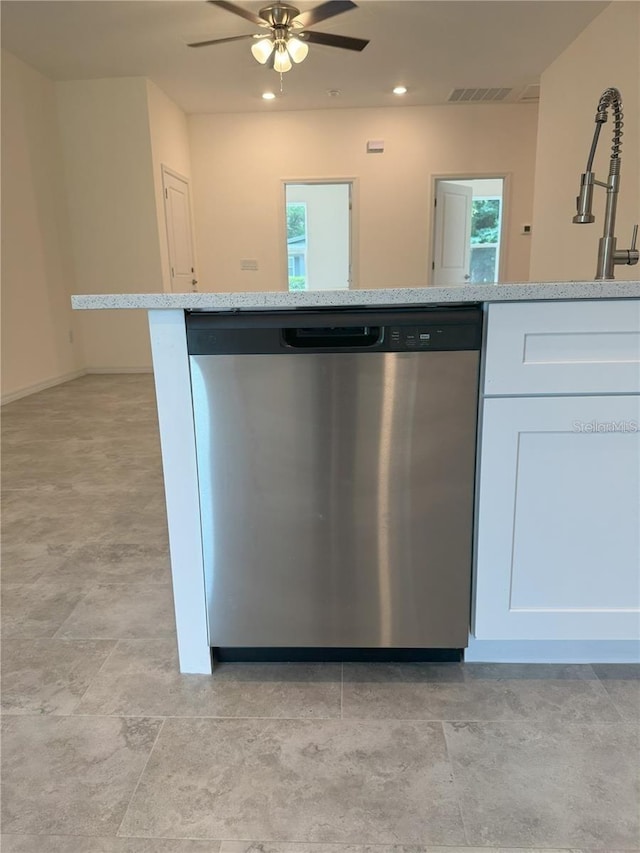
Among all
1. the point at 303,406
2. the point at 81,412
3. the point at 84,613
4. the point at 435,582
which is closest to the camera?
the point at 303,406

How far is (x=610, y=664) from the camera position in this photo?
1388 mm

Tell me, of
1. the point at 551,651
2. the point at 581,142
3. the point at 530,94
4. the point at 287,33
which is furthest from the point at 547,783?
the point at 530,94

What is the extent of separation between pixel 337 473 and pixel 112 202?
530 cm

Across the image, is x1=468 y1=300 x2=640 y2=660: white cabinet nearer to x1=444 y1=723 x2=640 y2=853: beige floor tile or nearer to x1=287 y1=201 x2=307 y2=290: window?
x1=444 y1=723 x2=640 y2=853: beige floor tile

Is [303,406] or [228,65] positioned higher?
[228,65]

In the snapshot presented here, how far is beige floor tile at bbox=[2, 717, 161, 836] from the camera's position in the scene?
38.9 inches

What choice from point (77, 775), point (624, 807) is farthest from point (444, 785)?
point (77, 775)

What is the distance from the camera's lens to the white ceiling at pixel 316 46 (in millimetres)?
3830

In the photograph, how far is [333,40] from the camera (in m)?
3.73

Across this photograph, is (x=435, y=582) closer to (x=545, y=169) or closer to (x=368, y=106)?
(x=545, y=169)

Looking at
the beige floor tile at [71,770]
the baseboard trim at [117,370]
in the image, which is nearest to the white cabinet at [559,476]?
the beige floor tile at [71,770]

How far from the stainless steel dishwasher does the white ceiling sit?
12.3 ft

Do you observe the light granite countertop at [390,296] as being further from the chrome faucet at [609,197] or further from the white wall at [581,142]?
the white wall at [581,142]

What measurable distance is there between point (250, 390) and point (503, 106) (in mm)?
6348
